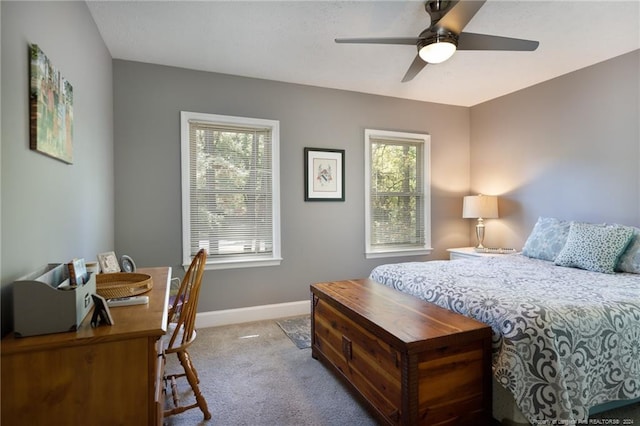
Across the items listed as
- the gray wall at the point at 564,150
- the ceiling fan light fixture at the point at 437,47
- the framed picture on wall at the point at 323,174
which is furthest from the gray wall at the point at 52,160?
the gray wall at the point at 564,150

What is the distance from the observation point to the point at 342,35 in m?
2.61

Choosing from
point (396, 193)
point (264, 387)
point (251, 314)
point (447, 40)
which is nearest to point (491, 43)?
point (447, 40)

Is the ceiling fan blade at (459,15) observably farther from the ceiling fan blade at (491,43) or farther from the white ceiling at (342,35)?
the white ceiling at (342,35)

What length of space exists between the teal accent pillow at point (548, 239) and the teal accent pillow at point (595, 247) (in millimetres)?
169

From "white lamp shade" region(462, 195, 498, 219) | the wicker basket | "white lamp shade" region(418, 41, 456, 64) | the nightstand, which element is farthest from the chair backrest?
"white lamp shade" region(462, 195, 498, 219)

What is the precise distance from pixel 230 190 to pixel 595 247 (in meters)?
3.17

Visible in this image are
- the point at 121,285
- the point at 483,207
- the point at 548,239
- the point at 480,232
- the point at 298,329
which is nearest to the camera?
the point at 121,285

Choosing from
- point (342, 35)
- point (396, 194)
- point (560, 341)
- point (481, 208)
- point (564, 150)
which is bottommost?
point (560, 341)

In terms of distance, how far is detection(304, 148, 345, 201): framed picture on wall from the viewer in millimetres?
3688

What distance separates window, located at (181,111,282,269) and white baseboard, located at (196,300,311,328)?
46 cm

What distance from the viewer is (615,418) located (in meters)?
1.80

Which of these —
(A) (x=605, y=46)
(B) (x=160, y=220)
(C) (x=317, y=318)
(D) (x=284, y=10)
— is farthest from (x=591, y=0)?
(B) (x=160, y=220)

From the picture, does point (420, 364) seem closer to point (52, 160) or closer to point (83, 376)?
point (83, 376)

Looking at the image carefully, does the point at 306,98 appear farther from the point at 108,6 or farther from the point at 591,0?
the point at 591,0
